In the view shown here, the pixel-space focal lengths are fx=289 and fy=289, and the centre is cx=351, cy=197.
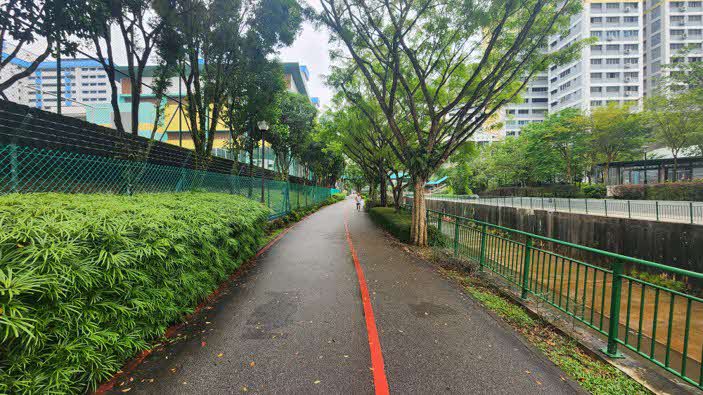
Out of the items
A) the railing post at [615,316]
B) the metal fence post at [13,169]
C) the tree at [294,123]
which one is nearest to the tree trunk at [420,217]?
the railing post at [615,316]

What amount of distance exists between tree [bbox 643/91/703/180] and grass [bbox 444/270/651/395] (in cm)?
2673

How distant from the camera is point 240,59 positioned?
9.94 m

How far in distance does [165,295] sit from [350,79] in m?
10.8

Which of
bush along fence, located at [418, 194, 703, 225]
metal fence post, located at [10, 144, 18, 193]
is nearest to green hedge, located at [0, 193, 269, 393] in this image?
metal fence post, located at [10, 144, 18, 193]

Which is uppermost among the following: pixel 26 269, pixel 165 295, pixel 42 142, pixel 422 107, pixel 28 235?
pixel 422 107

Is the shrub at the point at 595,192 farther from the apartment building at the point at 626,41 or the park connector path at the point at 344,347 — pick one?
the apartment building at the point at 626,41

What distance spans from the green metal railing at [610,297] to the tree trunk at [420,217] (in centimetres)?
69

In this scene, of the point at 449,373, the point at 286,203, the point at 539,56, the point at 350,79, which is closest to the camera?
the point at 449,373

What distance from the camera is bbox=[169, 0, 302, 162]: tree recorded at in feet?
27.2

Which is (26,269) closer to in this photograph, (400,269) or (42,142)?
(42,142)

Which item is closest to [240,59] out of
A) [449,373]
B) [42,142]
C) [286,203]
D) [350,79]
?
[350,79]

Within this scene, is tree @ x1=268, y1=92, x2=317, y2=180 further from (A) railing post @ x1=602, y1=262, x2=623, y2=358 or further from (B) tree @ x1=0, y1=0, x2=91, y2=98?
(A) railing post @ x1=602, y1=262, x2=623, y2=358

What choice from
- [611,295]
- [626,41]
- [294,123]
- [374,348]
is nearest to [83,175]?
[374,348]

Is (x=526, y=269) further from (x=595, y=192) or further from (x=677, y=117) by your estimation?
(x=595, y=192)
